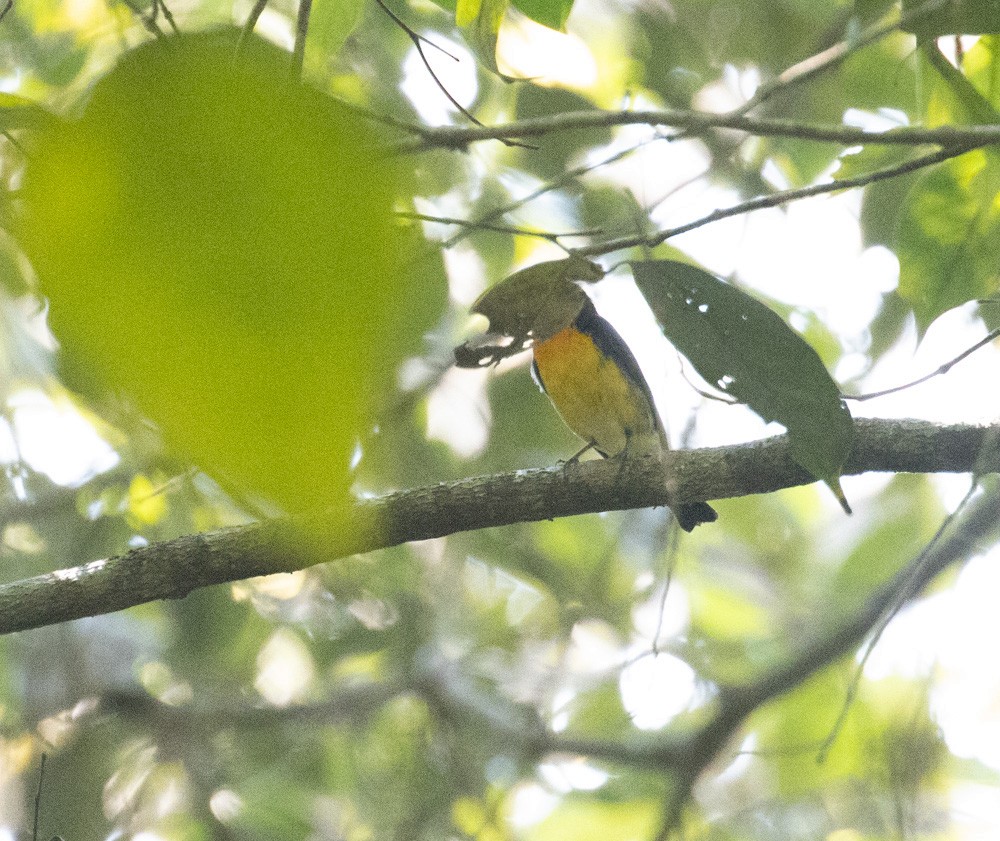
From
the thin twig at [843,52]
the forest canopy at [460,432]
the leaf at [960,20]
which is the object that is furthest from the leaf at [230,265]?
the leaf at [960,20]

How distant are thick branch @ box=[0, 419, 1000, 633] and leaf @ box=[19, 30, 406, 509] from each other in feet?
6.44

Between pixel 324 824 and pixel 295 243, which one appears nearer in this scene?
pixel 295 243

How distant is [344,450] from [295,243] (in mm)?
76

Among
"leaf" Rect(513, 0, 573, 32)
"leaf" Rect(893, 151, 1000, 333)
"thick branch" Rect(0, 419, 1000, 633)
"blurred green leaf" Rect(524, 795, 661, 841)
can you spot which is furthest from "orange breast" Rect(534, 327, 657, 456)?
"leaf" Rect(513, 0, 573, 32)

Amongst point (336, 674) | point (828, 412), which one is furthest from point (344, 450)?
point (336, 674)

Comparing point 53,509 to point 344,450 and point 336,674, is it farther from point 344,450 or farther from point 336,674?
point 344,450

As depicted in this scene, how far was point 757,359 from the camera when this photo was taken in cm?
174

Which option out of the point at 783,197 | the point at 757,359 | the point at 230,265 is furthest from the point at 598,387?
the point at 230,265

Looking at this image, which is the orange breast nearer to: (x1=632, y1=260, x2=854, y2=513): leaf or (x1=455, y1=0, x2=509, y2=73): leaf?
(x1=632, y1=260, x2=854, y2=513): leaf

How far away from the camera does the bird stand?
13.9 ft

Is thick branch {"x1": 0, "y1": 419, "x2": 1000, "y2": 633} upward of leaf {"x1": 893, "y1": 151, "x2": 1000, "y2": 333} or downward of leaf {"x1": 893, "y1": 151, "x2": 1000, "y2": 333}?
downward

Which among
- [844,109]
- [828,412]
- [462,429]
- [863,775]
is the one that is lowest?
[828,412]

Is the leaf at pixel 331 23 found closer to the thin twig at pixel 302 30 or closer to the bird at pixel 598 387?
the thin twig at pixel 302 30

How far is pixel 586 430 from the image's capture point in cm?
432
